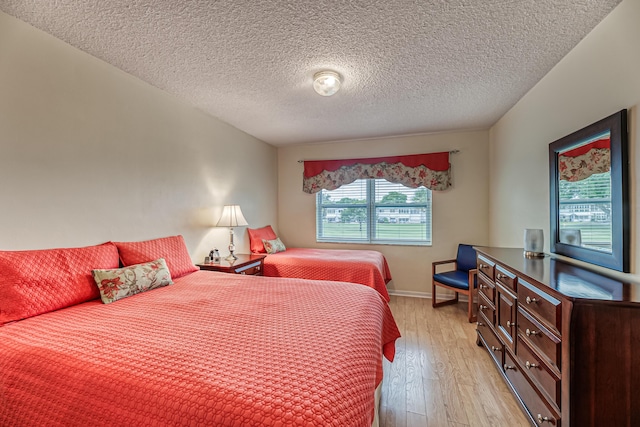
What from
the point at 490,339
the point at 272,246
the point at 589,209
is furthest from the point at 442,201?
the point at 272,246

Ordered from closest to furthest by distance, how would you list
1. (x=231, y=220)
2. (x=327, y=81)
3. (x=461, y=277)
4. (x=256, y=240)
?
(x=327, y=81) → (x=231, y=220) → (x=461, y=277) → (x=256, y=240)

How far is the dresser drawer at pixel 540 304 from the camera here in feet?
4.16

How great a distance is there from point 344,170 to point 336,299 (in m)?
2.98

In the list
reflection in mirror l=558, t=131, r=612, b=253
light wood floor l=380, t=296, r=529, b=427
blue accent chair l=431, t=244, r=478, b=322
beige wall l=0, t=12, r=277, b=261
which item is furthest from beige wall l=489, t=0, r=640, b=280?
beige wall l=0, t=12, r=277, b=261

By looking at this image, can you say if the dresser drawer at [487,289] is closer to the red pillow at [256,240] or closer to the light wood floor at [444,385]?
the light wood floor at [444,385]

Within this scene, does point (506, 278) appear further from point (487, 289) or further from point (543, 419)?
point (543, 419)

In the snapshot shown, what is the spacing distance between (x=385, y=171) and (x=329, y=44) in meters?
2.59

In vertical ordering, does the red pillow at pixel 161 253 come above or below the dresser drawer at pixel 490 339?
above

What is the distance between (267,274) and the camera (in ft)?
11.8

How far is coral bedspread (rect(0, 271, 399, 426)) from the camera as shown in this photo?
84 cm

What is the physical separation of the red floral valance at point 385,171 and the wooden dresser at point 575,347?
2.45 meters

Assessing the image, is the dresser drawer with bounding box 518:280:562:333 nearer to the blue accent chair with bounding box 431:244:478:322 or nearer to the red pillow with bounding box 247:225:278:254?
the blue accent chair with bounding box 431:244:478:322

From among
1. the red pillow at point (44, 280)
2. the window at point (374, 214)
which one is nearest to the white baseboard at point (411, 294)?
the window at point (374, 214)

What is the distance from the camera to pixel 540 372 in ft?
4.67
